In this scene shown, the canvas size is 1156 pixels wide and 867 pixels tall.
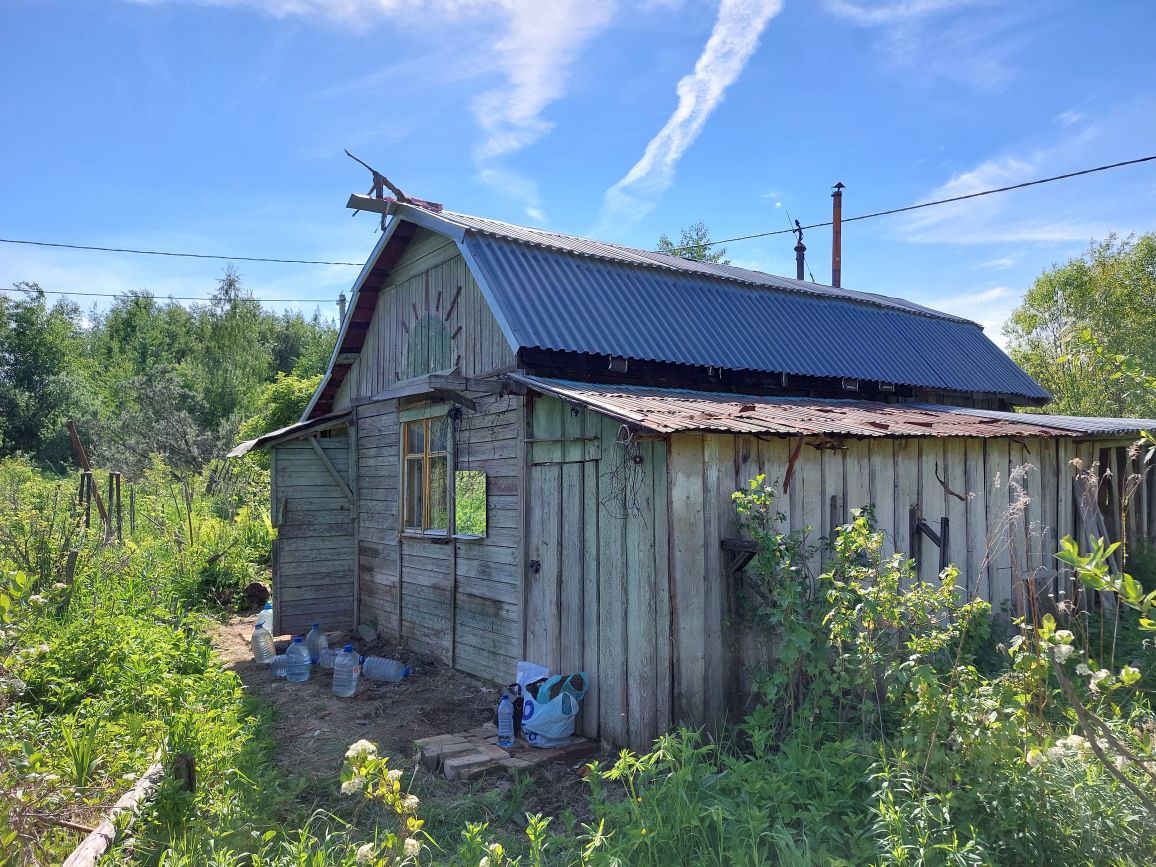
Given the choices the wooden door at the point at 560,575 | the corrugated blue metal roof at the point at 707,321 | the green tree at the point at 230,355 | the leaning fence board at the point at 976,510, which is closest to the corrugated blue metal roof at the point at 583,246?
the corrugated blue metal roof at the point at 707,321

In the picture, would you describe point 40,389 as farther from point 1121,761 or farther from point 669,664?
point 1121,761

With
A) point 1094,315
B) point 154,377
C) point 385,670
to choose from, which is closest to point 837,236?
point 1094,315

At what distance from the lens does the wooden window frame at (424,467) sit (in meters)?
8.76

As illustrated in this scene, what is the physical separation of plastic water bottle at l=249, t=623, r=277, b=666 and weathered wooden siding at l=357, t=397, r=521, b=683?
1.36 metres

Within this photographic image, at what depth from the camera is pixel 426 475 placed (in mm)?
9336

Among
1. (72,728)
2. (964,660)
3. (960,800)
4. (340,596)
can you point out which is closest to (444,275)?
(340,596)

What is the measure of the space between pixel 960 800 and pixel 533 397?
4.76 metres

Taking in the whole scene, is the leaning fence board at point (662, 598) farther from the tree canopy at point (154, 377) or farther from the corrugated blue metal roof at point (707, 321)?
the tree canopy at point (154, 377)

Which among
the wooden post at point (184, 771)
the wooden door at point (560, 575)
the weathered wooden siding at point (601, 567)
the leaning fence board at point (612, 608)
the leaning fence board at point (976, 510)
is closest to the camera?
the wooden post at point (184, 771)

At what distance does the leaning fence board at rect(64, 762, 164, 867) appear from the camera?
369 cm

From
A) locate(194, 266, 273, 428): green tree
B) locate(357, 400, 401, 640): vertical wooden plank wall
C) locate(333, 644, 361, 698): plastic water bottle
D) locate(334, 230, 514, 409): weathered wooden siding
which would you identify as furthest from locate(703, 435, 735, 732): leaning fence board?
locate(194, 266, 273, 428): green tree

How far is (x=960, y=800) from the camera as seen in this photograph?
369 cm

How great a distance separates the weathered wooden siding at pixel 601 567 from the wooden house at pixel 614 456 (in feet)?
0.08

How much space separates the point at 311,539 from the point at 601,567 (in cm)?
598
